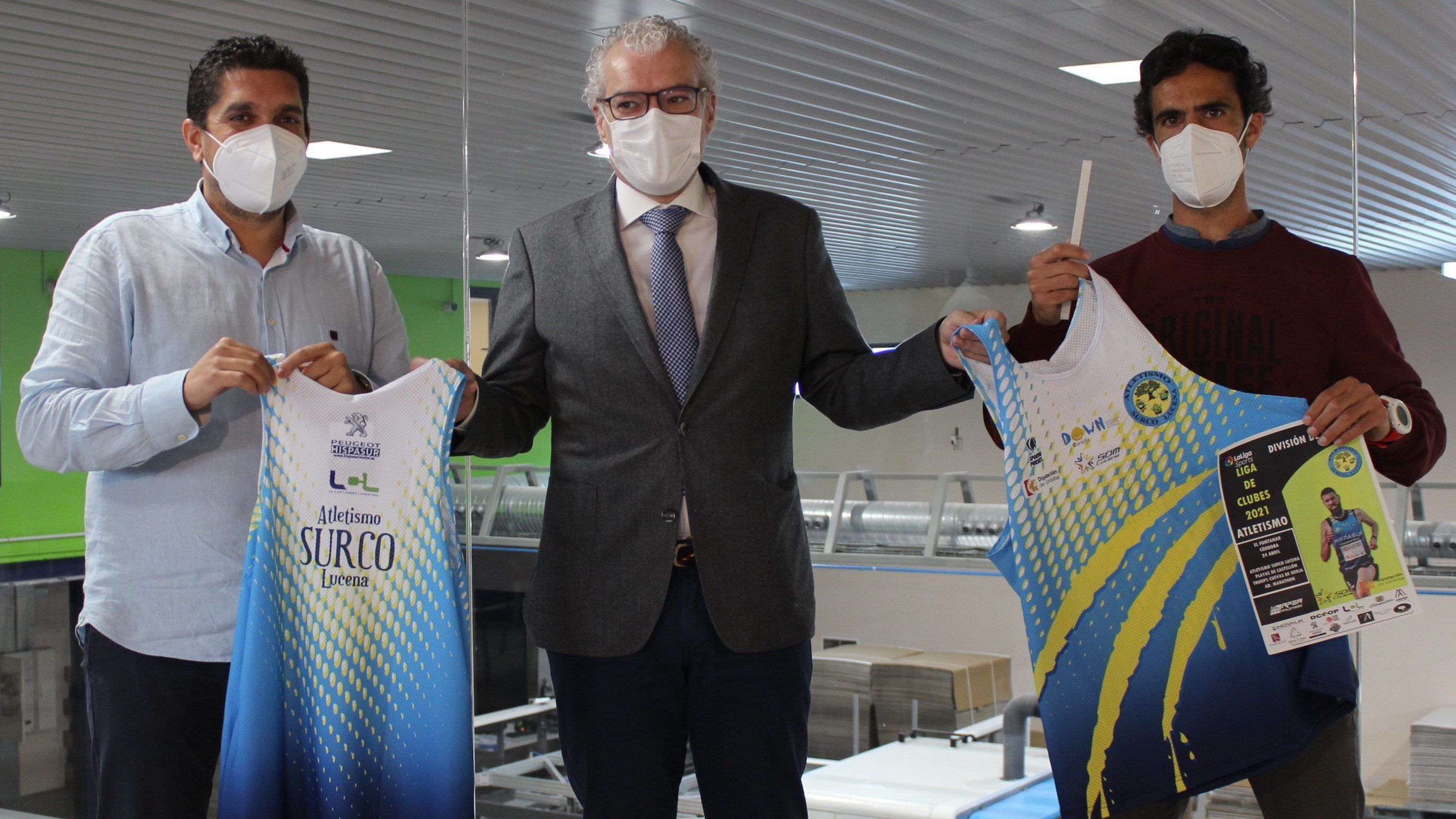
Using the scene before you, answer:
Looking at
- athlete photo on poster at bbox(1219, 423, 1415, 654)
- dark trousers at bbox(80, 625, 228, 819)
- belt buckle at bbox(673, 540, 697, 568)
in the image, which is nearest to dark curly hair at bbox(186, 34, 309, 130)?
dark trousers at bbox(80, 625, 228, 819)

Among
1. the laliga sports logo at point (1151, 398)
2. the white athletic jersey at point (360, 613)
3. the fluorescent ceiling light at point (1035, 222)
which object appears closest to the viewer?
the laliga sports logo at point (1151, 398)

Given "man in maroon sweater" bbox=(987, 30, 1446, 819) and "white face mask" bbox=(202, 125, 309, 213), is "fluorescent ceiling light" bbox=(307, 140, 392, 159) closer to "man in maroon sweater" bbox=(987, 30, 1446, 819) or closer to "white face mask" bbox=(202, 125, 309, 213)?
"white face mask" bbox=(202, 125, 309, 213)

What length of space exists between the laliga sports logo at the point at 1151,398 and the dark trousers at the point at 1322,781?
0.49 metres

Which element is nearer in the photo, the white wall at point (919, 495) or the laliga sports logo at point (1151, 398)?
the laliga sports logo at point (1151, 398)

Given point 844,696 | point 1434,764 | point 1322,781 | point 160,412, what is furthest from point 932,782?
point 160,412

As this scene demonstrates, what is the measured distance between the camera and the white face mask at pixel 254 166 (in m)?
1.87

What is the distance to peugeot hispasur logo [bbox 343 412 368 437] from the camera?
1876 mm

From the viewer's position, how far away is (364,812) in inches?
76.1

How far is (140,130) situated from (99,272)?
2018 mm

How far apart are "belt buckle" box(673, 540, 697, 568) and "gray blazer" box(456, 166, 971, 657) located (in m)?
0.03

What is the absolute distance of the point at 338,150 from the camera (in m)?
3.96

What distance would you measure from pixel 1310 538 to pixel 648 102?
1.12 meters

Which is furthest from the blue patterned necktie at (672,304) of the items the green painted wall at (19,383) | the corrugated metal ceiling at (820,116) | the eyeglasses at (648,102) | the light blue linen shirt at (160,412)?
the corrugated metal ceiling at (820,116)

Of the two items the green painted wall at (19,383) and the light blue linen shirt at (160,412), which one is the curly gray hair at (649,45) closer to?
the light blue linen shirt at (160,412)
